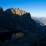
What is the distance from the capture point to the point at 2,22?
15425 cm

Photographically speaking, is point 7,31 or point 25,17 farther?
point 25,17

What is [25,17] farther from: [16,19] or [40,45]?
[40,45]

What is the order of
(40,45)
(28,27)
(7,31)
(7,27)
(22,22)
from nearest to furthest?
(40,45) < (7,31) < (7,27) < (28,27) < (22,22)

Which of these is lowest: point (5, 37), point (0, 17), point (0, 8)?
point (5, 37)

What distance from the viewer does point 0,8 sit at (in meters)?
185

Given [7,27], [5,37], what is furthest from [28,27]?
[5,37]

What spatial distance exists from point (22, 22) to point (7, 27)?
4399 cm

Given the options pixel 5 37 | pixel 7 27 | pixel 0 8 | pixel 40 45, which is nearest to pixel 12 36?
pixel 5 37

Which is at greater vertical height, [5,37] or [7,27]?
[7,27]

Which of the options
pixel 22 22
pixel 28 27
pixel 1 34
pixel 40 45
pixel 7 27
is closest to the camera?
pixel 40 45

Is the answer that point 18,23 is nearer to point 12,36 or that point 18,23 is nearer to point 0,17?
point 0,17

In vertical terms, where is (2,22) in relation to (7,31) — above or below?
above

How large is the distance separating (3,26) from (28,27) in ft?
143

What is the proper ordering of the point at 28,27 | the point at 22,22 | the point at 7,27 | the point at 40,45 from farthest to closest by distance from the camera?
the point at 22,22 < the point at 28,27 < the point at 7,27 < the point at 40,45
